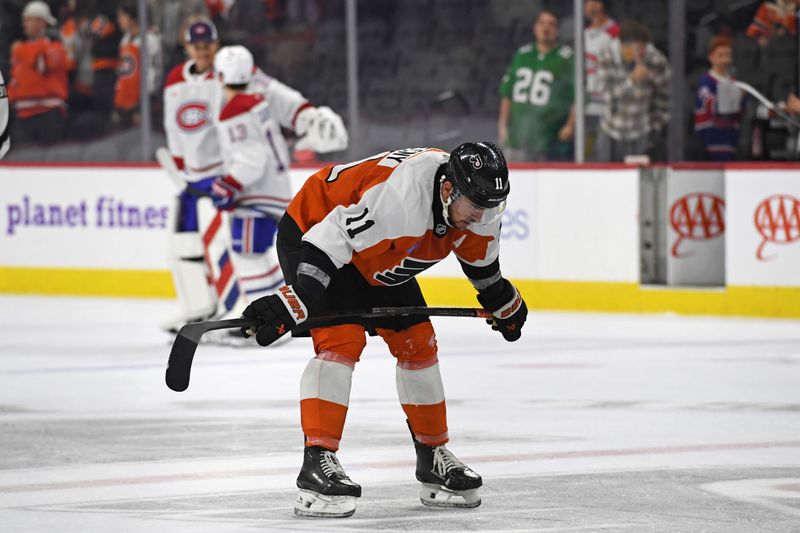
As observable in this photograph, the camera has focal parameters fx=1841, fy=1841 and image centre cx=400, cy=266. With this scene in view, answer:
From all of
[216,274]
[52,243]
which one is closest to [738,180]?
[216,274]

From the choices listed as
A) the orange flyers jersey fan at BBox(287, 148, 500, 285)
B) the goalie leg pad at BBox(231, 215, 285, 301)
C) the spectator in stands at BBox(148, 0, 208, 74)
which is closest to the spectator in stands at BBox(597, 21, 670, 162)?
the goalie leg pad at BBox(231, 215, 285, 301)

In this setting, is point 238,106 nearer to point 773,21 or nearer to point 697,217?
point 697,217

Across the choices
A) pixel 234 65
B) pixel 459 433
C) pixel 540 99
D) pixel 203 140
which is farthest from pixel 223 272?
pixel 459 433

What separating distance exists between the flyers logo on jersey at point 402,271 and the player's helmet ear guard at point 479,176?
9.7 inches

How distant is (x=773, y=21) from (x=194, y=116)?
140 inches

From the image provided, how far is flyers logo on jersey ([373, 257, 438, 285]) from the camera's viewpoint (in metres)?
5.20

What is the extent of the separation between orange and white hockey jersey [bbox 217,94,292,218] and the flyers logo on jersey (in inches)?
190

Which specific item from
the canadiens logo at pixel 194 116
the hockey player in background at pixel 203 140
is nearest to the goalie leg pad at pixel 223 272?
the hockey player in background at pixel 203 140

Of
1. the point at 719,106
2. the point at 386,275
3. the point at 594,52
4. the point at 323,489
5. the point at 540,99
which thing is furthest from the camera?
the point at 540,99

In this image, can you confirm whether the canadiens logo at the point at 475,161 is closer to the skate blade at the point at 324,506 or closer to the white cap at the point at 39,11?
the skate blade at the point at 324,506

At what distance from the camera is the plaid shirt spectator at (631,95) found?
11633 millimetres

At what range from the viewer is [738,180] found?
36.5 ft

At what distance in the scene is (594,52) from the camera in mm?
11828

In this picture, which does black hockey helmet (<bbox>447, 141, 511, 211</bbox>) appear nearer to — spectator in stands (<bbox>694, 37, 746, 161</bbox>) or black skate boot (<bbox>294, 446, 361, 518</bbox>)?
black skate boot (<bbox>294, 446, 361, 518</bbox>)
